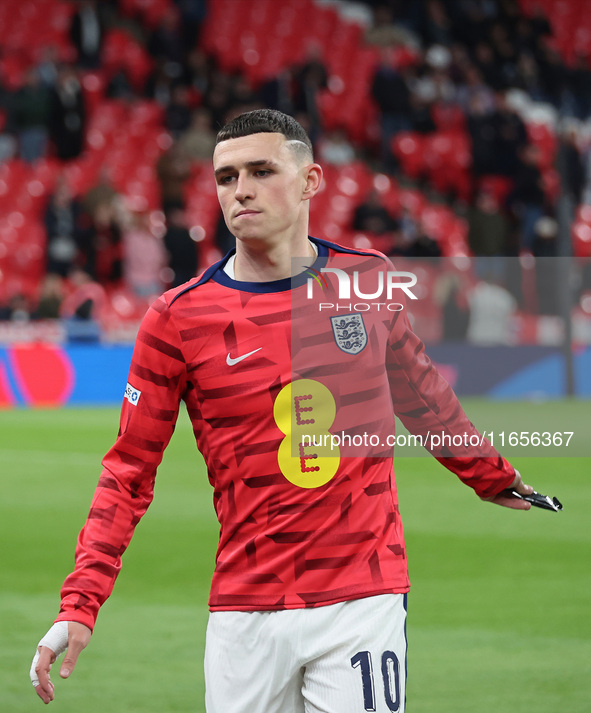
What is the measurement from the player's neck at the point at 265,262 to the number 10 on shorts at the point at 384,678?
96 centimetres

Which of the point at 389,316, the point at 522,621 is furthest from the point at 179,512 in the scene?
the point at 389,316

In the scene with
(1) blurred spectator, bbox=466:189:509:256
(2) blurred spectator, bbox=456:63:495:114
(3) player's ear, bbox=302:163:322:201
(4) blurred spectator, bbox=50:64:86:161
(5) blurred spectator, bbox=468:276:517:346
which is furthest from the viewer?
(2) blurred spectator, bbox=456:63:495:114

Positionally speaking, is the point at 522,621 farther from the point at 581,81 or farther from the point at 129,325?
the point at 581,81

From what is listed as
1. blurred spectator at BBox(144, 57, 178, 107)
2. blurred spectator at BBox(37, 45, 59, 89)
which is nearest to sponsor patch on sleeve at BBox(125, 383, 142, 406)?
blurred spectator at BBox(37, 45, 59, 89)

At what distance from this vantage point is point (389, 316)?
314 centimetres

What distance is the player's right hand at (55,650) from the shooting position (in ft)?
8.84

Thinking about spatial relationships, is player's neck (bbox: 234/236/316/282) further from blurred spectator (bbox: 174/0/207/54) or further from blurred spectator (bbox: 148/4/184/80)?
blurred spectator (bbox: 174/0/207/54)

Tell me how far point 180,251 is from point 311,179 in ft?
41.3

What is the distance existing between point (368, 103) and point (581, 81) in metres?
4.74

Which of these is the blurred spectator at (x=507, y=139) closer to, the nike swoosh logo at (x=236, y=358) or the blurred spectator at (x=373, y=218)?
the blurred spectator at (x=373, y=218)

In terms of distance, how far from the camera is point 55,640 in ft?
8.92

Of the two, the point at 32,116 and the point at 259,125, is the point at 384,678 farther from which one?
the point at 32,116

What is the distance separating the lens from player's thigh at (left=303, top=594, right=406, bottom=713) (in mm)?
2818

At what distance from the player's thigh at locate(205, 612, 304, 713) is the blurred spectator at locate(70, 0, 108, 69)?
18084mm
